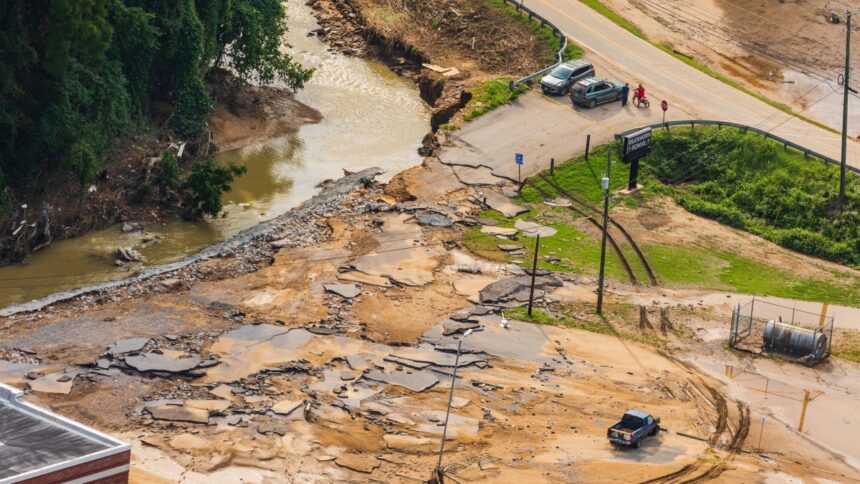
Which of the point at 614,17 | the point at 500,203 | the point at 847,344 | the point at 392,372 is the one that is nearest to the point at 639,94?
the point at 500,203

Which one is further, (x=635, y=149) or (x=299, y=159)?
(x=299, y=159)

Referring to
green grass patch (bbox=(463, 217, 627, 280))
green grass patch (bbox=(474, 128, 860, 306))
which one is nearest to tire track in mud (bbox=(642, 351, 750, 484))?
green grass patch (bbox=(463, 217, 627, 280))

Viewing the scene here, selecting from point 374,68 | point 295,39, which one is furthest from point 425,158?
point 295,39

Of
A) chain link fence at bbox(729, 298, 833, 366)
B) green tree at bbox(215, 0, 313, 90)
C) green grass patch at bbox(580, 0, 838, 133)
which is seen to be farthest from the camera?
green grass patch at bbox(580, 0, 838, 133)

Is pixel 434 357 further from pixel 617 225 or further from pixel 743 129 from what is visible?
pixel 743 129

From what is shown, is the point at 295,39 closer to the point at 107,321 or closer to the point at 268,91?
the point at 268,91

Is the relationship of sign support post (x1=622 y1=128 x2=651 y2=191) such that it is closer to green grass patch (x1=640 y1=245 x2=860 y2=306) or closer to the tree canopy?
green grass patch (x1=640 y1=245 x2=860 y2=306)
